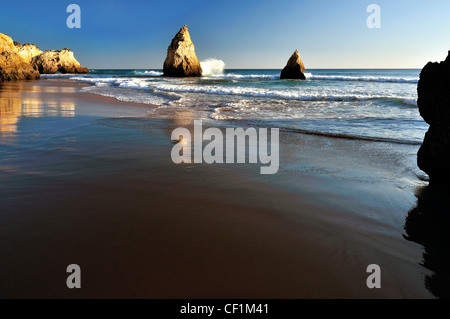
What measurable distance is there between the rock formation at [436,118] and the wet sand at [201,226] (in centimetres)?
30

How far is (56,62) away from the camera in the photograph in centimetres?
7088

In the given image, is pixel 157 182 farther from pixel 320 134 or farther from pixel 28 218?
pixel 320 134

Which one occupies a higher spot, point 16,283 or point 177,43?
point 177,43

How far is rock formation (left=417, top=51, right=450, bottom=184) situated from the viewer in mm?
3291

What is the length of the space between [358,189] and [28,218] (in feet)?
10.8

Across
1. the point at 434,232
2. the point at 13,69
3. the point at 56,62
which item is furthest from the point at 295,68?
the point at 56,62

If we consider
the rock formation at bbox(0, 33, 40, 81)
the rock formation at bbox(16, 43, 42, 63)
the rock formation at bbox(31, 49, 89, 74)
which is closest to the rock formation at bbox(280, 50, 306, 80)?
the rock formation at bbox(0, 33, 40, 81)

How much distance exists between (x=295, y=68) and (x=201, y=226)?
44406 millimetres

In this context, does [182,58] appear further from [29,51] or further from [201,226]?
[201,226]

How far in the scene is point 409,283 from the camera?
1.76 m

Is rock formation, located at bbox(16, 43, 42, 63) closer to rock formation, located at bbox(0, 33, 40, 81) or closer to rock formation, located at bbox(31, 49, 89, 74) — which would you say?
rock formation, located at bbox(31, 49, 89, 74)

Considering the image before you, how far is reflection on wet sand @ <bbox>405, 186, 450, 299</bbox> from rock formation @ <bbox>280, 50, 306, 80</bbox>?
139 ft

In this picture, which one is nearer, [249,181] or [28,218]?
[28,218]
